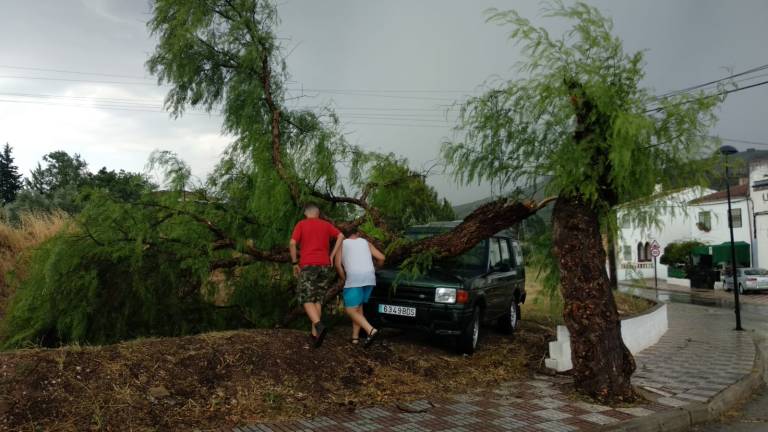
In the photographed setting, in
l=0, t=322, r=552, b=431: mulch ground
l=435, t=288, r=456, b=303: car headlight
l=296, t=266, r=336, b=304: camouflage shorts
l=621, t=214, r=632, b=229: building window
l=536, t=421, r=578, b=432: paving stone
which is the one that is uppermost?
l=621, t=214, r=632, b=229: building window

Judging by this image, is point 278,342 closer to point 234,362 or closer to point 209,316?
point 234,362

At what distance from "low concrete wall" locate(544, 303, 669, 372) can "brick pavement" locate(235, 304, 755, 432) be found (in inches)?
14.8

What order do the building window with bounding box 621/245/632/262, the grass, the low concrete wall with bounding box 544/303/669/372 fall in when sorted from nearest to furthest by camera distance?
the building window with bounding box 621/245/632/262
the low concrete wall with bounding box 544/303/669/372
the grass

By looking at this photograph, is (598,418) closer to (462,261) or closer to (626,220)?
(626,220)

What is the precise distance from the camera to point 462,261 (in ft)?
29.8

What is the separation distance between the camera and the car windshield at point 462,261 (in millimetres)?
8620

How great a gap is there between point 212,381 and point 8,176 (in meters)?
86.2

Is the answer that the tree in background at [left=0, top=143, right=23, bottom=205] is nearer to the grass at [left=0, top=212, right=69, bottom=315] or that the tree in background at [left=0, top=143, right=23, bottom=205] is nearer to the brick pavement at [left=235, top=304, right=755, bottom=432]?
the grass at [left=0, top=212, right=69, bottom=315]

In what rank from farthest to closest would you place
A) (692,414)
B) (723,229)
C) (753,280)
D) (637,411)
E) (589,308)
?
1. (723,229)
2. (753,280)
3. (589,308)
4. (692,414)
5. (637,411)

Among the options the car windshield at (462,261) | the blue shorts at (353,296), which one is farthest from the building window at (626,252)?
the blue shorts at (353,296)

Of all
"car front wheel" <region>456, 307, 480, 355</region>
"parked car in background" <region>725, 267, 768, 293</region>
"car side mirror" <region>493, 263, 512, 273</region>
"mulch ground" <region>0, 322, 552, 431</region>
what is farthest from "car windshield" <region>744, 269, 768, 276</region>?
"mulch ground" <region>0, 322, 552, 431</region>

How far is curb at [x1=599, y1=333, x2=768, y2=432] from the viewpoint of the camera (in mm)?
5387

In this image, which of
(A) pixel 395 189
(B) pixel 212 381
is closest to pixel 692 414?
(B) pixel 212 381

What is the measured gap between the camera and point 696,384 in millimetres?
7453
